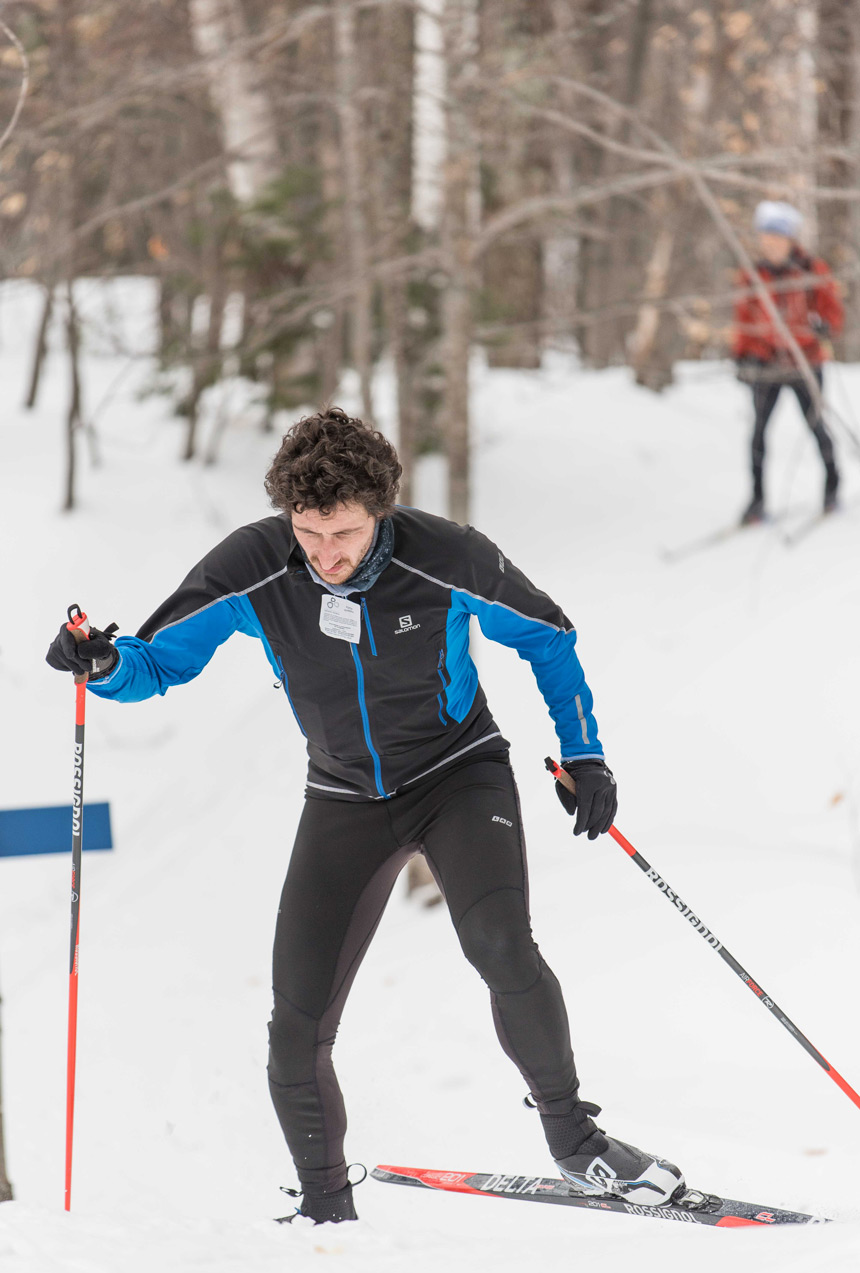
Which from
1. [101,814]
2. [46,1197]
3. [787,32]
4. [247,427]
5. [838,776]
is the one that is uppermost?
[787,32]

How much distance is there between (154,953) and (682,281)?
958cm

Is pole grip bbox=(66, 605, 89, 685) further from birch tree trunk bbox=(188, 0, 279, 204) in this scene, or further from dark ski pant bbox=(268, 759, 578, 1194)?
birch tree trunk bbox=(188, 0, 279, 204)

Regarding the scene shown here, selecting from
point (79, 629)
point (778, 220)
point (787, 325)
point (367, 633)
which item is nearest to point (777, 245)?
point (778, 220)

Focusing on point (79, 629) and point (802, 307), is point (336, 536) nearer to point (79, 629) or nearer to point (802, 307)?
point (79, 629)

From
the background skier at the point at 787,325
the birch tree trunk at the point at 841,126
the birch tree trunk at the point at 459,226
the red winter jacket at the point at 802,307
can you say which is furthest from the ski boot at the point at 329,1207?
the red winter jacket at the point at 802,307

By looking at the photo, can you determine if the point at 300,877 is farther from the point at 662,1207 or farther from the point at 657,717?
the point at 657,717

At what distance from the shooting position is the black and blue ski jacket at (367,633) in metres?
2.64

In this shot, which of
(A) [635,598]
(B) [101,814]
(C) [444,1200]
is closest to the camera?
(B) [101,814]

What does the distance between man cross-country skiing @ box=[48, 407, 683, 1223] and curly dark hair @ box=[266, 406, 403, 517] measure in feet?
0.04

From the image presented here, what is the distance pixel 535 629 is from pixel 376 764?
0.47 meters

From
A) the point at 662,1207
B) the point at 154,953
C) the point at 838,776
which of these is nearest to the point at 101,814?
the point at 662,1207

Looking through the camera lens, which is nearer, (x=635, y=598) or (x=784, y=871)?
(x=784, y=871)

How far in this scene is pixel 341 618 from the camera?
2613 mm

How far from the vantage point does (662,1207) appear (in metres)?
2.76
